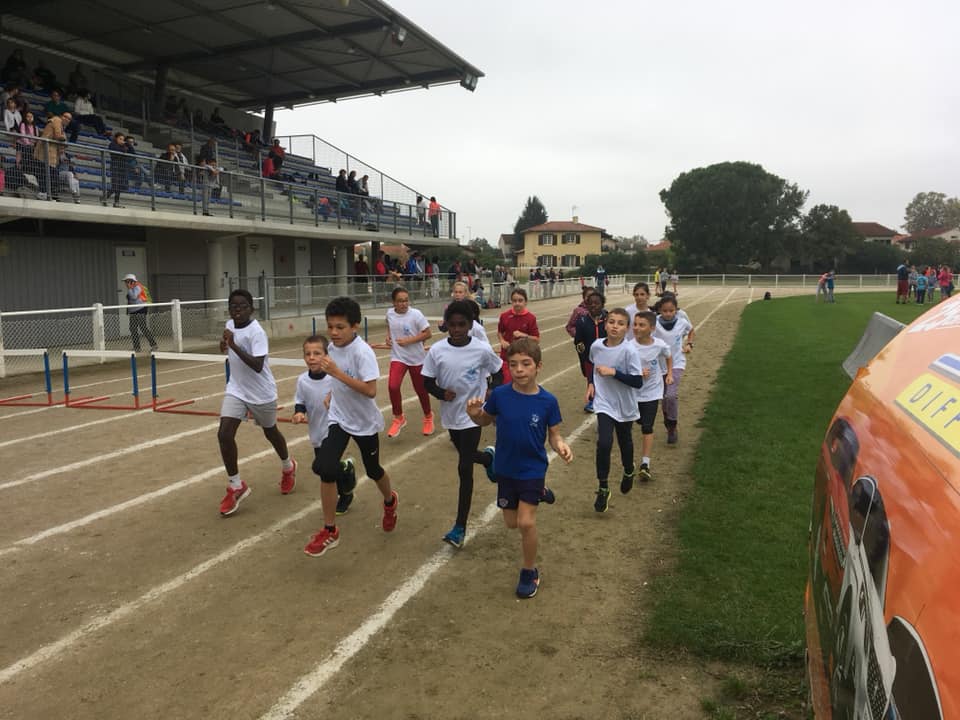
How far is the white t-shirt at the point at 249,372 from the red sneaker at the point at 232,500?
2.66ft

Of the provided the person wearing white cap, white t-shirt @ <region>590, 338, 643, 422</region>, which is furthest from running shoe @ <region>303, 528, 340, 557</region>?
the person wearing white cap

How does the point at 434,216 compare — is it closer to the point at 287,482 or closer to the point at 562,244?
the point at 287,482

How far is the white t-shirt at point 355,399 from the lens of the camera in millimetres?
5520

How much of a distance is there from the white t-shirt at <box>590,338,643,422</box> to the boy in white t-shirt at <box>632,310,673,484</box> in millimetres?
577

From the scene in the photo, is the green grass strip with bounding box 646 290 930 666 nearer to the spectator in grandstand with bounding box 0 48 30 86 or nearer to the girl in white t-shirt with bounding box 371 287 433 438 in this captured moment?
the girl in white t-shirt with bounding box 371 287 433 438

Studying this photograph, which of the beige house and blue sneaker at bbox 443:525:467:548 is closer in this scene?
blue sneaker at bbox 443:525:467:548

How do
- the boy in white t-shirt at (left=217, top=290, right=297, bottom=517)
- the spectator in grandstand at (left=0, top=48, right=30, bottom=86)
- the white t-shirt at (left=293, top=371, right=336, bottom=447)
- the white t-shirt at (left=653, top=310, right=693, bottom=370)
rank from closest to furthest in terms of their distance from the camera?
the white t-shirt at (left=293, top=371, right=336, bottom=447)
the boy in white t-shirt at (left=217, top=290, right=297, bottom=517)
the white t-shirt at (left=653, top=310, right=693, bottom=370)
the spectator in grandstand at (left=0, top=48, right=30, bottom=86)

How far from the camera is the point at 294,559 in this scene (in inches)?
211

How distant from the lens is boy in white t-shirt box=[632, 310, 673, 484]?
23.6ft

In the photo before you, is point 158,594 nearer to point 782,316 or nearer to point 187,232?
point 187,232

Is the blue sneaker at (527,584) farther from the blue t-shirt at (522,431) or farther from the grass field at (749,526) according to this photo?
the grass field at (749,526)

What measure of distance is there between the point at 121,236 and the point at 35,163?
17.0 feet

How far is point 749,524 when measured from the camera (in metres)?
5.86

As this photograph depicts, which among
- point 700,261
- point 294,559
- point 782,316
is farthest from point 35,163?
point 700,261
